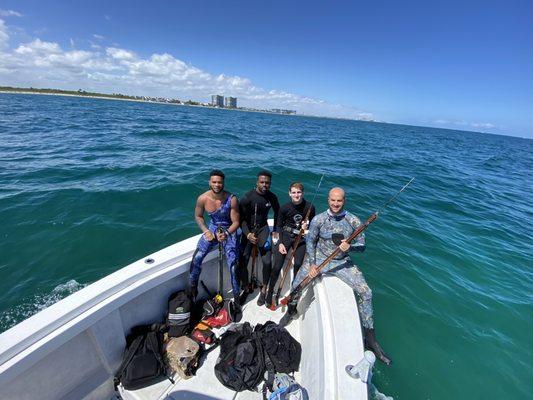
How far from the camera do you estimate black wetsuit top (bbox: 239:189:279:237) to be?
4324mm

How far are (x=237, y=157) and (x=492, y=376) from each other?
1385 cm

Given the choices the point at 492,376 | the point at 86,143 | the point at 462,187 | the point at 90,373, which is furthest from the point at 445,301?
the point at 86,143

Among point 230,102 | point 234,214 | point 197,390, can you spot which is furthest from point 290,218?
point 230,102

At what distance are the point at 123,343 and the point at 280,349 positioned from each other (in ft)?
6.09

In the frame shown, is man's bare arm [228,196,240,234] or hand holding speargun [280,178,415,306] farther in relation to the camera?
man's bare arm [228,196,240,234]

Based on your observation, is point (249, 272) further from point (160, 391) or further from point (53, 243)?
point (53, 243)

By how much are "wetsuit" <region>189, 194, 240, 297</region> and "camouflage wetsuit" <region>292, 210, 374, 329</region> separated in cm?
97

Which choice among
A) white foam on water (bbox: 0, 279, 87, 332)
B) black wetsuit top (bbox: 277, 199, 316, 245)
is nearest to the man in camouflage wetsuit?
black wetsuit top (bbox: 277, 199, 316, 245)

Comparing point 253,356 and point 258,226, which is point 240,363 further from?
point 258,226

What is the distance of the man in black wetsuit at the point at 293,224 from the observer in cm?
416

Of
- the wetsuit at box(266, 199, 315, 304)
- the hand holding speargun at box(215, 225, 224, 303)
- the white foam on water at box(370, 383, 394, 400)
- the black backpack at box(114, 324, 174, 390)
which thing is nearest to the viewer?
the black backpack at box(114, 324, 174, 390)

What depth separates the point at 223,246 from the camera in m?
3.88

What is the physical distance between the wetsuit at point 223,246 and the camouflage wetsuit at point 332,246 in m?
0.97

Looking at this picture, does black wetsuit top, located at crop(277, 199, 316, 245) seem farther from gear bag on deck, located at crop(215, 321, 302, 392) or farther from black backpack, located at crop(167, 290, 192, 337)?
black backpack, located at crop(167, 290, 192, 337)
